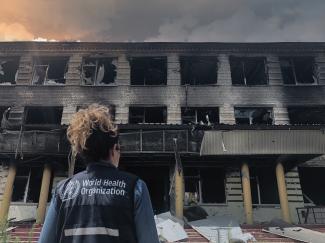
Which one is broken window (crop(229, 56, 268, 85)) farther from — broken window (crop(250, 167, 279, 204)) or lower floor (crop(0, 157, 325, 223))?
lower floor (crop(0, 157, 325, 223))

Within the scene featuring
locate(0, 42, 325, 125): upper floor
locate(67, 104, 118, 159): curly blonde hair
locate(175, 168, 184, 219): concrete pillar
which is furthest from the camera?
locate(0, 42, 325, 125): upper floor

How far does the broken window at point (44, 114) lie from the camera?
22172 mm

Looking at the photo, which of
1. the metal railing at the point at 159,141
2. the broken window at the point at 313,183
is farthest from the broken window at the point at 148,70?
the broken window at the point at 313,183

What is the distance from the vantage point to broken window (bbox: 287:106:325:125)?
72.2 feet

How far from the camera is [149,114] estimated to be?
22.2m

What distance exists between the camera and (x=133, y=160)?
18547mm

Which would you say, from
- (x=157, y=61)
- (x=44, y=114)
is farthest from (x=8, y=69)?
(x=157, y=61)

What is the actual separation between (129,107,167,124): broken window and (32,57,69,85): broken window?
Result: 531cm

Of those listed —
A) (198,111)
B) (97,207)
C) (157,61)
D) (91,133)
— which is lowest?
(97,207)

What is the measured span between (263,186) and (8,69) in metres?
18.0

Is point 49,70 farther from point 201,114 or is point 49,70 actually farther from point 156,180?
point 201,114

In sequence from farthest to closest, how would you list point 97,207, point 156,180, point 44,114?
point 44,114
point 156,180
point 97,207

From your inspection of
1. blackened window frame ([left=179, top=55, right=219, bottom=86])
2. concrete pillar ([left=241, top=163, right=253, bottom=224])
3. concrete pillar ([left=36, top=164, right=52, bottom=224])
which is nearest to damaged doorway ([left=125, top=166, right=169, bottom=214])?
concrete pillar ([left=36, top=164, right=52, bottom=224])

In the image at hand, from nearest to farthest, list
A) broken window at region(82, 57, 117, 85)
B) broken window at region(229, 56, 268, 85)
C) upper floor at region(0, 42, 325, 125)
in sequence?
upper floor at region(0, 42, 325, 125) < broken window at region(82, 57, 117, 85) < broken window at region(229, 56, 268, 85)
